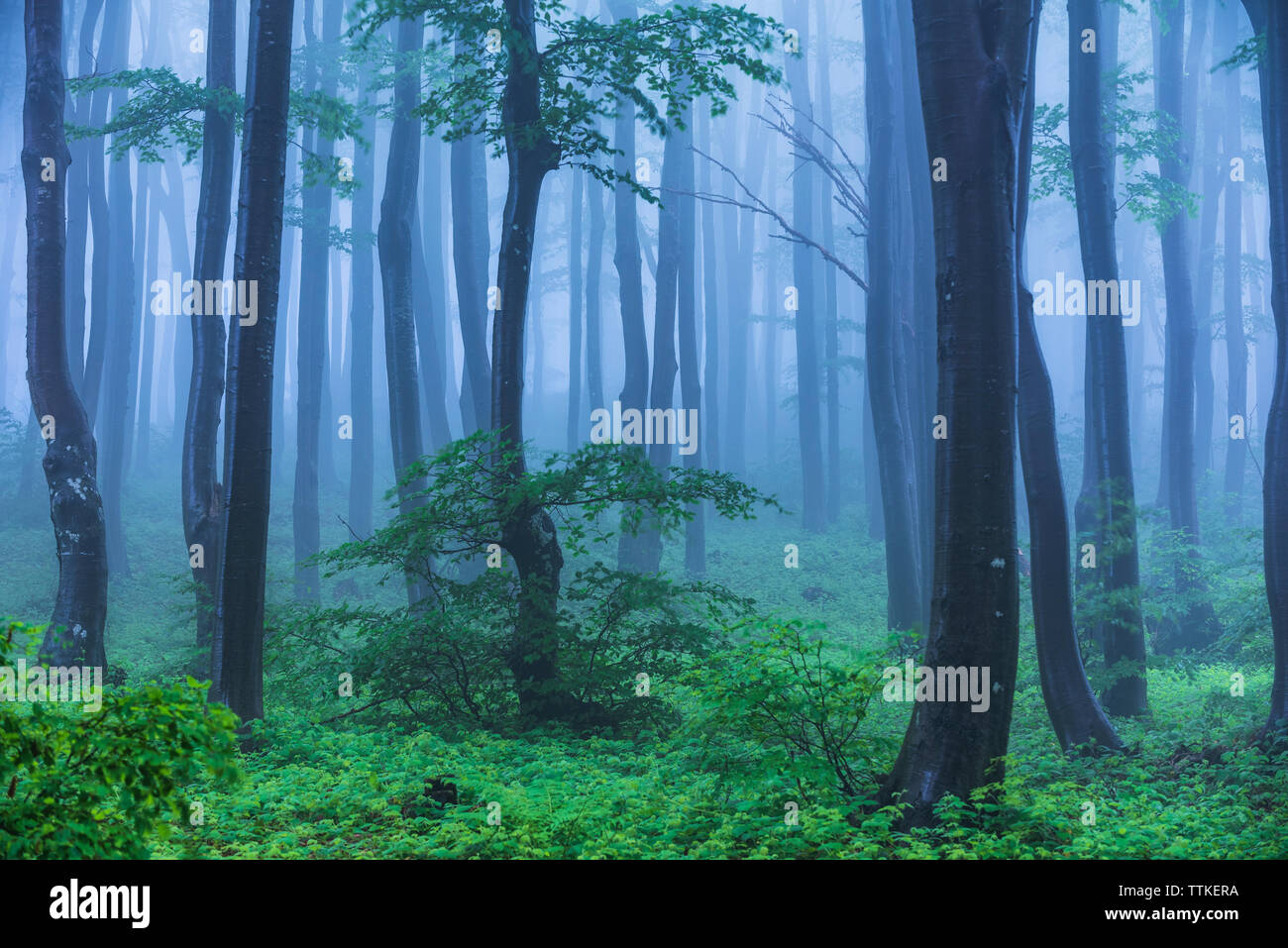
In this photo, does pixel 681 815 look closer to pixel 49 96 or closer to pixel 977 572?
pixel 977 572

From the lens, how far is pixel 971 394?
6.40m

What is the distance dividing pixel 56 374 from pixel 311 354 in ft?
37.9

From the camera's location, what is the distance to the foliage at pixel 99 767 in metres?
3.63

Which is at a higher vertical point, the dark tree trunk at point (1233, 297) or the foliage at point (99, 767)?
the dark tree trunk at point (1233, 297)

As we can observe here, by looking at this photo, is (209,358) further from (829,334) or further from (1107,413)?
(829,334)

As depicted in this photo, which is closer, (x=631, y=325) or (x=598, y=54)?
(x=598, y=54)

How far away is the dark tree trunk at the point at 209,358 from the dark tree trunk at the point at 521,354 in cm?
484

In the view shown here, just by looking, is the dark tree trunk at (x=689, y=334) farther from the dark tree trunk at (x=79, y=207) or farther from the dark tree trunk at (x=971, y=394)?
the dark tree trunk at (x=971, y=394)

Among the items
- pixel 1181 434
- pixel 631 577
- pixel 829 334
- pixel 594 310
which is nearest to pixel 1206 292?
pixel 829 334

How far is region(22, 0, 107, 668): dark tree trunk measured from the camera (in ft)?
A: 34.2

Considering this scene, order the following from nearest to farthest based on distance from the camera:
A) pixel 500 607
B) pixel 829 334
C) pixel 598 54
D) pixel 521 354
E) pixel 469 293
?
pixel 500 607
pixel 598 54
pixel 521 354
pixel 469 293
pixel 829 334

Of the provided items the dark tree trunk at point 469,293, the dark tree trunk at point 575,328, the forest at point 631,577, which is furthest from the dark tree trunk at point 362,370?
the dark tree trunk at point 575,328

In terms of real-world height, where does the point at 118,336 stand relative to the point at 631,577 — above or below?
above

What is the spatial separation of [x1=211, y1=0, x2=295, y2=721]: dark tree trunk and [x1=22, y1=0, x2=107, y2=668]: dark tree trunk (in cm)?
265
